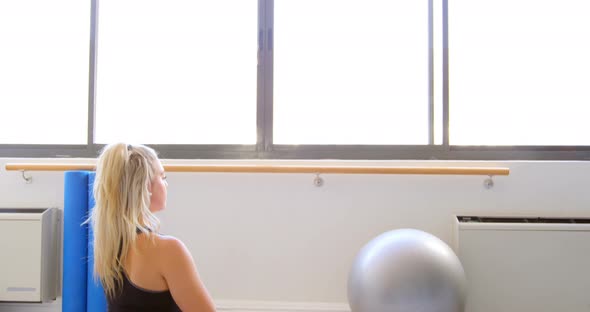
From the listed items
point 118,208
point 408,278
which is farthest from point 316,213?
point 118,208

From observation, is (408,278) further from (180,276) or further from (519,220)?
(180,276)

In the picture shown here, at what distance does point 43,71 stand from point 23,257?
1.08 meters

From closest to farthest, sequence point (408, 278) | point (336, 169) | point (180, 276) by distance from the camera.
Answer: point (180, 276) < point (408, 278) < point (336, 169)

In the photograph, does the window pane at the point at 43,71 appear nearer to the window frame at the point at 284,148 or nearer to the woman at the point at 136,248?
the window frame at the point at 284,148

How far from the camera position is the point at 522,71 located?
2.43 metres

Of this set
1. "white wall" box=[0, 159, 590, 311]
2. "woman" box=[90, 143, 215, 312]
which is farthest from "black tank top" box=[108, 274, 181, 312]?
"white wall" box=[0, 159, 590, 311]

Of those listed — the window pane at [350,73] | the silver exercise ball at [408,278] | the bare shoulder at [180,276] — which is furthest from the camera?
the window pane at [350,73]

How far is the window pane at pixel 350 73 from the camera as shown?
2463 millimetres

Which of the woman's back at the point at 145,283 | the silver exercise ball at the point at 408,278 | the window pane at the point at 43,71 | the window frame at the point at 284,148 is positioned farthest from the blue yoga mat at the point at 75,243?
the silver exercise ball at the point at 408,278

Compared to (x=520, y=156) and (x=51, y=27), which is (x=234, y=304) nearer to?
(x=520, y=156)

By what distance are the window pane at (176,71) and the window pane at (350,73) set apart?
0.65 ft

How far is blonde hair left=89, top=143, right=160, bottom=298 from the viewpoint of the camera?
42.6 inches

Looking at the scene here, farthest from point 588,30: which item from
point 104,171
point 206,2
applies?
point 104,171

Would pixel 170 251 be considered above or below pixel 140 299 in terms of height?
above
